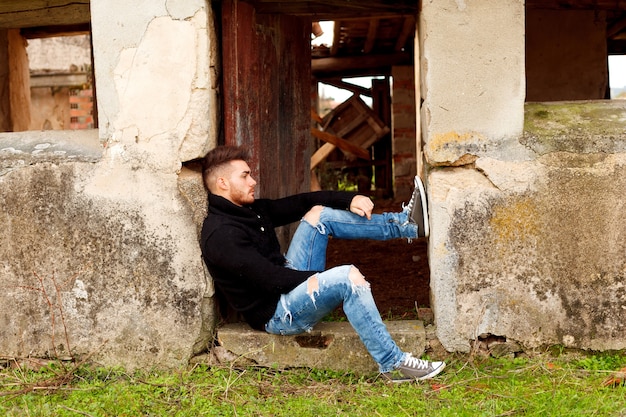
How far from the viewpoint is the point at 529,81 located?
732cm

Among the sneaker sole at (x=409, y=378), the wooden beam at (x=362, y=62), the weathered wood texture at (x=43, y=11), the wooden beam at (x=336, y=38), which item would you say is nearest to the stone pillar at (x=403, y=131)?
the wooden beam at (x=362, y=62)

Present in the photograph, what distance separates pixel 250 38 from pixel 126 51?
27.3 inches

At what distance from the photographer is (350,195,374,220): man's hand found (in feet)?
13.5

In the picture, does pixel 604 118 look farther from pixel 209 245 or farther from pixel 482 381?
pixel 209 245

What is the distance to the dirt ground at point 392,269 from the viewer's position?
5172mm

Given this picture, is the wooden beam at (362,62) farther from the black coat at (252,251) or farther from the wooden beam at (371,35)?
the black coat at (252,251)

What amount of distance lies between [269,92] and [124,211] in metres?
1.15

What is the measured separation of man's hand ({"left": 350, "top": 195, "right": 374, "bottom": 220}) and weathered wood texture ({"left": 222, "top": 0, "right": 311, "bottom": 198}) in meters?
0.59

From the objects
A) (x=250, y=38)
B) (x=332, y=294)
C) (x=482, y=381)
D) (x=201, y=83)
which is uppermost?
(x=250, y=38)

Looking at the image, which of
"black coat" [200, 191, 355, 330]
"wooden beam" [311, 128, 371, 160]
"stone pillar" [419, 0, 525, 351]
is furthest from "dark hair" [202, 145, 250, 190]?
"wooden beam" [311, 128, 371, 160]

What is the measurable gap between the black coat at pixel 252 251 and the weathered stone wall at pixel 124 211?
0.55 ft

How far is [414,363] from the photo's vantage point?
381 cm

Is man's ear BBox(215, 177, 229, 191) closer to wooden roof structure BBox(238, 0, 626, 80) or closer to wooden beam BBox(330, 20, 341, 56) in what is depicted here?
wooden roof structure BBox(238, 0, 626, 80)

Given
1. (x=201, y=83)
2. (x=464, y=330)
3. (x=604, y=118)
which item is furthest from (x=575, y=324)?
(x=201, y=83)
